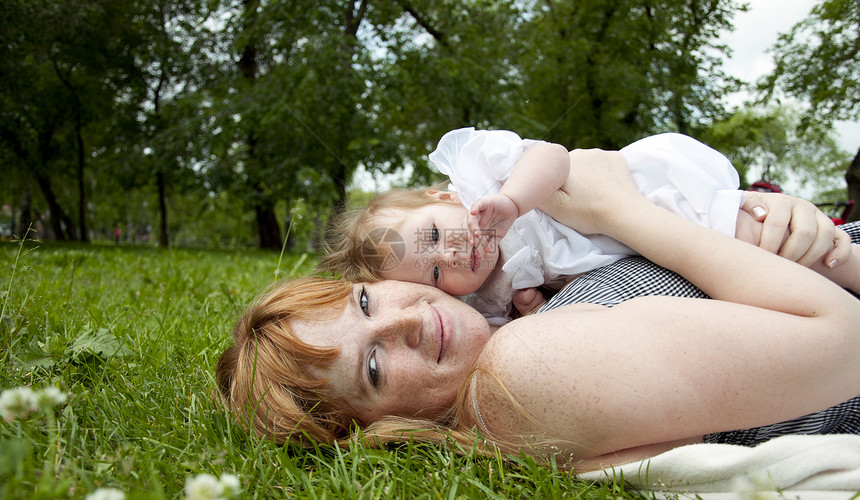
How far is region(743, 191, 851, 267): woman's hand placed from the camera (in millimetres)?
1744

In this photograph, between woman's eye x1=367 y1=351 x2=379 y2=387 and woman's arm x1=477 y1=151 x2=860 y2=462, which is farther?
→ woman's eye x1=367 y1=351 x2=379 y2=387

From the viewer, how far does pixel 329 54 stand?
1007cm

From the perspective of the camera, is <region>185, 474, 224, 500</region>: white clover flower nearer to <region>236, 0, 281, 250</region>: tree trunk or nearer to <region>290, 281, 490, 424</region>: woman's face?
<region>290, 281, 490, 424</region>: woman's face

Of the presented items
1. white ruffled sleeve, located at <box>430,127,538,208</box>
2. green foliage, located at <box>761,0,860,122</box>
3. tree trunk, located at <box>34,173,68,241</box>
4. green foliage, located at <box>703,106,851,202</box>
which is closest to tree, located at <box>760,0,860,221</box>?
green foliage, located at <box>761,0,860,122</box>

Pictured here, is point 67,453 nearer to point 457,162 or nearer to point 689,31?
point 457,162

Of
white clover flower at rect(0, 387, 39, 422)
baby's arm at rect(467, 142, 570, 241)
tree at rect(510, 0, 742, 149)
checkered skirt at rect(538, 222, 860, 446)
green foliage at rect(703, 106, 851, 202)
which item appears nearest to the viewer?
white clover flower at rect(0, 387, 39, 422)

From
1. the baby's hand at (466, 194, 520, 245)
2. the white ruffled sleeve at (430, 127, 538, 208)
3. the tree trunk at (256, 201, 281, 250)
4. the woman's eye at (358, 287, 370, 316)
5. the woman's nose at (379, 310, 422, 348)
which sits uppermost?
the white ruffled sleeve at (430, 127, 538, 208)

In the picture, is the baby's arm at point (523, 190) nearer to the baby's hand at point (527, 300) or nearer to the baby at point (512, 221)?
the baby at point (512, 221)

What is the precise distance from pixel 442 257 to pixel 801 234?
127 centimetres

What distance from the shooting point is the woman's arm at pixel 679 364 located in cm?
125

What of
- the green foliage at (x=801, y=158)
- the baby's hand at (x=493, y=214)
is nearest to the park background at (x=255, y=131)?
the baby's hand at (x=493, y=214)

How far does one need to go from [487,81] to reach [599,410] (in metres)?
11.7

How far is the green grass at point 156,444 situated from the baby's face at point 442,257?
0.70 metres

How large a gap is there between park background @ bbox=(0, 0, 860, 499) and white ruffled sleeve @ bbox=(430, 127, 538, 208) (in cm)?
106
